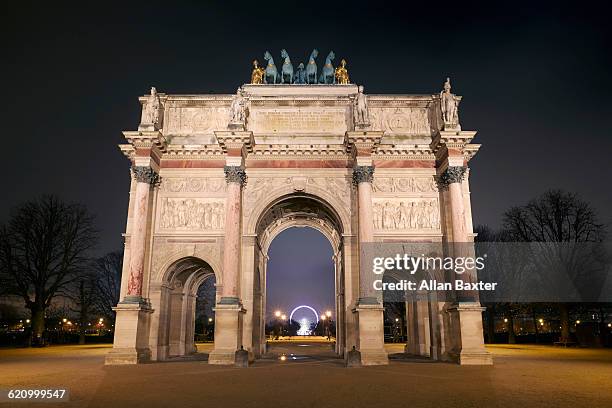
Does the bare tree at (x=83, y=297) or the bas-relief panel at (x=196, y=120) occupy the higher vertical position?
the bas-relief panel at (x=196, y=120)

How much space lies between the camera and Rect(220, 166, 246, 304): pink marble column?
22.7 meters

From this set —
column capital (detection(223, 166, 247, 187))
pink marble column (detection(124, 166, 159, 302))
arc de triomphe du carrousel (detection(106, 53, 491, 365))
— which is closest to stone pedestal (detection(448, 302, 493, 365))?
arc de triomphe du carrousel (detection(106, 53, 491, 365))

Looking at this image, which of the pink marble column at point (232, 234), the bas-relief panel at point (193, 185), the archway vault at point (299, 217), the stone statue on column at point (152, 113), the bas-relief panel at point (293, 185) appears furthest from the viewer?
the archway vault at point (299, 217)

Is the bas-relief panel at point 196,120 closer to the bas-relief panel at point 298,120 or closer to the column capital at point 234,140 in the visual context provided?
the bas-relief panel at point 298,120

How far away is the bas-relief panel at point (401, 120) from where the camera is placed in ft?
87.0

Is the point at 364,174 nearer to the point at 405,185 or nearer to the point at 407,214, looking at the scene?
the point at 405,185

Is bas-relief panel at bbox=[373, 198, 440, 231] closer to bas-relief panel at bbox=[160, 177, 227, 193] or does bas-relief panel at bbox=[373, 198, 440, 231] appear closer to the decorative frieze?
the decorative frieze

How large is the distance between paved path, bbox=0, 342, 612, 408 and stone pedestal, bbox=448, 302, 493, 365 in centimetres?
267

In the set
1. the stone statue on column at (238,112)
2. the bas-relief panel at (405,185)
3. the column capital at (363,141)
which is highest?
the stone statue on column at (238,112)

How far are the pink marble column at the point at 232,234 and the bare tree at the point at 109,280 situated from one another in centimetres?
3696

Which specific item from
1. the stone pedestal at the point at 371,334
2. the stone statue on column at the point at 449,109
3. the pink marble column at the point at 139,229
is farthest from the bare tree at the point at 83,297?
the stone statue on column at the point at 449,109

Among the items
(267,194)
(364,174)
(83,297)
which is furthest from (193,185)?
(83,297)

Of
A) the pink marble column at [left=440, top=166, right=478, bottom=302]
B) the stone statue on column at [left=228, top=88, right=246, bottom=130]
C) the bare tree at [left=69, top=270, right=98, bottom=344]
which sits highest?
the stone statue on column at [left=228, top=88, right=246, bottom=130]

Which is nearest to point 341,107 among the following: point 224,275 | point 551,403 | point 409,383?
point 224,275
